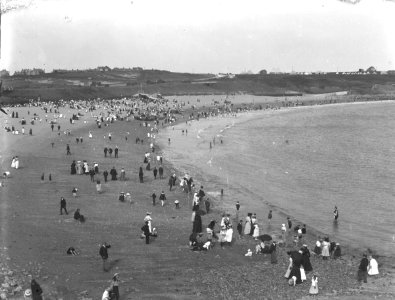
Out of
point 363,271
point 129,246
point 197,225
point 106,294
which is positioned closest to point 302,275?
point 363,271

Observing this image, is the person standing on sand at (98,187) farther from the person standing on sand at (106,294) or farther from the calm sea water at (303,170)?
the person standing on sand at (106,294)

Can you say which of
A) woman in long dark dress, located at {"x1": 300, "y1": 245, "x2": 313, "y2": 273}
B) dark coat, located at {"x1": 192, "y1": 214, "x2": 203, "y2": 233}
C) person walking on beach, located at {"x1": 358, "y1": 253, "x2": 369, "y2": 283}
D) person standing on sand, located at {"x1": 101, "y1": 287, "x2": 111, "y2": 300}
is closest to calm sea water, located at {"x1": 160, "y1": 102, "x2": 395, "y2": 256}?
person walking on beach, located at {"x1": 358, "y1": 253, "x2": 369, "y2": 283}

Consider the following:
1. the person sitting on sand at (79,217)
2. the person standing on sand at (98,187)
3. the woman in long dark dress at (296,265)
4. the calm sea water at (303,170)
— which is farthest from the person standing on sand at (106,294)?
the person standing on sand at (98,187)

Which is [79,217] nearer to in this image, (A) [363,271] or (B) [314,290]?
(B) [314,290]

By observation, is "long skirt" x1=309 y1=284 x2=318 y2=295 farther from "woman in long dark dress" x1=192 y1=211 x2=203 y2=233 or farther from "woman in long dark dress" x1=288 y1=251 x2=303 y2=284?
"woman in long dark dress" x1=192 y1=211 x2=203 y2=233

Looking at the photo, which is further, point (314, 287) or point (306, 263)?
point (306, 263)

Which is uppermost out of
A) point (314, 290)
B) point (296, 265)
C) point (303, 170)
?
point (296, 265)

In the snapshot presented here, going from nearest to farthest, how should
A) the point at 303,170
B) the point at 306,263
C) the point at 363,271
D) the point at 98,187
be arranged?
the point at 363,271 → the point at 306,263 → the point at 98,187 → the point at 303,170
